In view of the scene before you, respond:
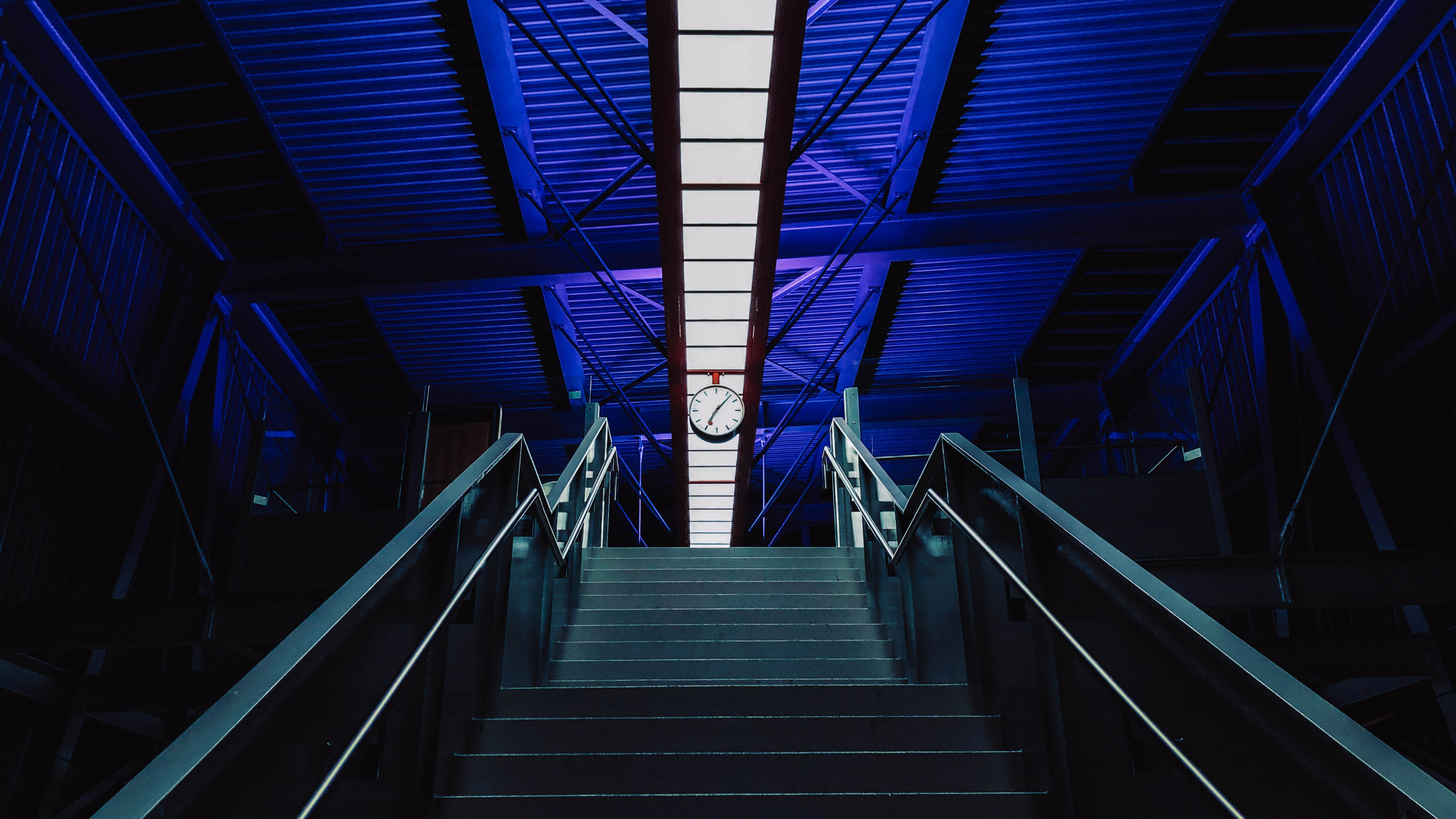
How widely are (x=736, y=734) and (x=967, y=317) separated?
11259mm

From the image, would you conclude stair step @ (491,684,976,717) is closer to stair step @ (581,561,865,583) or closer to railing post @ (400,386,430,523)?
stair step @ (581,561,865,583)

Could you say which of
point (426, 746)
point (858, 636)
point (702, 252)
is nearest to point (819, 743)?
point (426, 746)

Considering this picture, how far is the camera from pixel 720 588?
6316 millimetres

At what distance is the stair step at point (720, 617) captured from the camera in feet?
18.1

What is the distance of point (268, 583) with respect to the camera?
8141 mm

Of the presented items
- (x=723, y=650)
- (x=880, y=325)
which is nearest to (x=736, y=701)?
(x=723, y=650)

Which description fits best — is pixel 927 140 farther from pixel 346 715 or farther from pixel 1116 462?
pixel 346 715

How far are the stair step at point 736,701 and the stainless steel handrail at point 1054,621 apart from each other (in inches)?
25.8

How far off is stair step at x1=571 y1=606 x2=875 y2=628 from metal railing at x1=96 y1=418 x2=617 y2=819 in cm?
152

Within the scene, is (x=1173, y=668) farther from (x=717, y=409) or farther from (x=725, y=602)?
(x=717, y=409)

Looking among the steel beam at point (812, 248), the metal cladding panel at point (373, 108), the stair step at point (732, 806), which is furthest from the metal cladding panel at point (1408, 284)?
the metal cladding panel at point (373, 108)

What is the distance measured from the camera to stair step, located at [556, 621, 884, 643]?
527cm

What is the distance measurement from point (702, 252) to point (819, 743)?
21.9 ft

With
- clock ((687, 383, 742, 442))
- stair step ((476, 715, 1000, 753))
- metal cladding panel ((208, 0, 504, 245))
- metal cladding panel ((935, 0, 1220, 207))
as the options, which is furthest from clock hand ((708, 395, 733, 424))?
stair step ((476, 715, 1000, 753))
